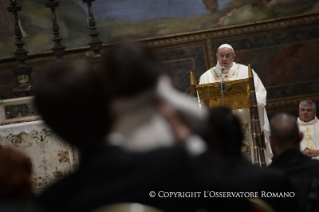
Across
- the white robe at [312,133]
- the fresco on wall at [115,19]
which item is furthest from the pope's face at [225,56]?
the fresco on wall at [115,19]

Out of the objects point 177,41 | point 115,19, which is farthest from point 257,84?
point 115,19

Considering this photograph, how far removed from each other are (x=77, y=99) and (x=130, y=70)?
0.16 meters

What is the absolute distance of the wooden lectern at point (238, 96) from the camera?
6703mm

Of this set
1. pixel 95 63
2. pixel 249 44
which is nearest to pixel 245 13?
pixel 249 44

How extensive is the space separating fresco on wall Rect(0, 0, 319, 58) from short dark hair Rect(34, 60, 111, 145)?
9239 millimetres

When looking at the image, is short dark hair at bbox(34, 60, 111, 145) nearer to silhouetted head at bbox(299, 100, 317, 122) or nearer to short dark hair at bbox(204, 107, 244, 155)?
short dark hair at bbox(204, 107, 244, 155)

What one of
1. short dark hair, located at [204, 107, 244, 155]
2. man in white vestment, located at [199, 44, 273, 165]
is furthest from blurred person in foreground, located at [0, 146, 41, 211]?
man in white vestment, located at [199, 44, 273, 165]

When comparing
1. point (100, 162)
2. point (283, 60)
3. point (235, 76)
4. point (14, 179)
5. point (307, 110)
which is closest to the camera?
point (100, 162)

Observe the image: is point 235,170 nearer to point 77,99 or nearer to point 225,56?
point 77,99

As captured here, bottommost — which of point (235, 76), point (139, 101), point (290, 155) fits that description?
point (290, 155)

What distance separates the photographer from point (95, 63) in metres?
7.91

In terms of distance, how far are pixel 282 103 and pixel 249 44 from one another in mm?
1291

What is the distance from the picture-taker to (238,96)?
6.75 metres

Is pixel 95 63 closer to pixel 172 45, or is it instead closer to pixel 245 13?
pixel 172 45
